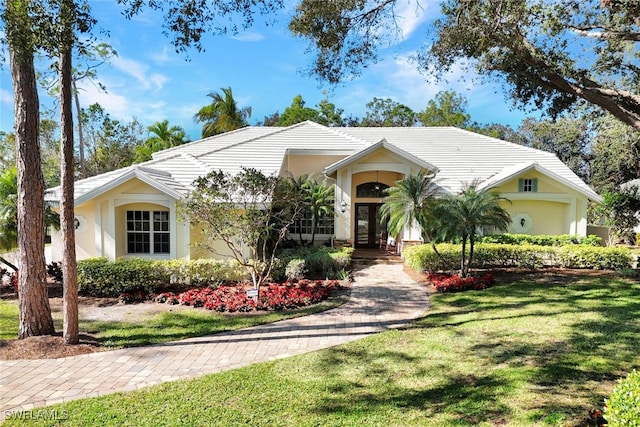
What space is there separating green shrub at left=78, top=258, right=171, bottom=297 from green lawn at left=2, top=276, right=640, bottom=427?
682 cm

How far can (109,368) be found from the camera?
6.34 meters

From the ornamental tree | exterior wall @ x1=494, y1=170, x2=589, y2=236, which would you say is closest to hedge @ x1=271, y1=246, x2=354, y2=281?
the ornamental tree

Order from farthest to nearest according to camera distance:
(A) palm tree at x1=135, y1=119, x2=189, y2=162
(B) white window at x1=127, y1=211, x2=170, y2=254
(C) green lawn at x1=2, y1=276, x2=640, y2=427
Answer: (A) palm tree at x1=135, y1=119, x2=189, y2=162 → (B) white window at x1=127, y1=211, x2=170, y2=254 → (C) green lawn at x1=2, y1=276, x2=640, y2=427

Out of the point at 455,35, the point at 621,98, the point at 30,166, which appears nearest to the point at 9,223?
the point at 30,166

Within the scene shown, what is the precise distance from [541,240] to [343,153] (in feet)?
33.7

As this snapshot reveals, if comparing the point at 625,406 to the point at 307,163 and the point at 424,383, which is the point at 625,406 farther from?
the point at 307,163

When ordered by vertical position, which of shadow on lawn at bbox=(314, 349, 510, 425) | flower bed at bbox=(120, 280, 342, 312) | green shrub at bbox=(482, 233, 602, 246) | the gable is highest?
the gable

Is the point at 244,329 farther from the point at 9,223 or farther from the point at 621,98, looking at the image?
the point at 621,98

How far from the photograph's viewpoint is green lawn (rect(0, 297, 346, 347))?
7828mm

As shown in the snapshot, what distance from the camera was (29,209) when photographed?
7.61m

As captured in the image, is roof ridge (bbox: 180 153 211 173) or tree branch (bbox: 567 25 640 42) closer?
Answer: tree branch (bbox: 567 25 640 42)

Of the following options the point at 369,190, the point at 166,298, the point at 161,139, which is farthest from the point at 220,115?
the point at 166,298

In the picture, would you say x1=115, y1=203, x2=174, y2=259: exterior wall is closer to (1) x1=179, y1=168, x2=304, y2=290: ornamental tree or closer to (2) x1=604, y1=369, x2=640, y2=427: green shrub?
(1) x1=179, y1=168, x2=304, y2=290: ornamental tree

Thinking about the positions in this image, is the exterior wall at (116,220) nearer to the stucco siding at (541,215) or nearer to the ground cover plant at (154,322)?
the ground cover plant at (154,322)
